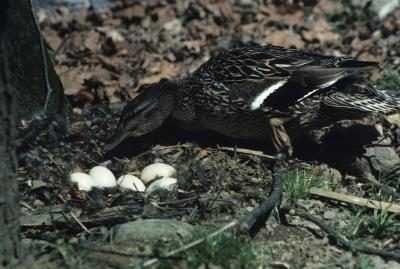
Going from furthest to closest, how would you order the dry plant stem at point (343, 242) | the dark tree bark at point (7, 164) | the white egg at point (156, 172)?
1. the white egg at point (156, 172)
2. the dry plant stem at point (343, 242)
3. the dark tree bark at point (7, 164)

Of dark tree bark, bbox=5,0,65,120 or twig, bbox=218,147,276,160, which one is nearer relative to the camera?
dark tree bark, bbox=5,0,65,120

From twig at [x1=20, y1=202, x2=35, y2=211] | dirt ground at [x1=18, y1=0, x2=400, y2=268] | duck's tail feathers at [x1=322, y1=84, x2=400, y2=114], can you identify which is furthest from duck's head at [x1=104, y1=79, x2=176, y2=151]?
duck's tail feathers at [x1=322, y1=84, x2=400, y2=114]

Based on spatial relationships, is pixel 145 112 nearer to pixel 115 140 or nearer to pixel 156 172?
pixel 115 140

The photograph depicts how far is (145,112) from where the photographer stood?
6.53 m

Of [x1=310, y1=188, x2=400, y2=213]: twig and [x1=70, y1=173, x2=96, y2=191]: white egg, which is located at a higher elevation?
[x1=70, y1=173, x2=96, y2=191]: white egg

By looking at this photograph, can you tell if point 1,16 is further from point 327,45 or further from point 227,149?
point 327,45

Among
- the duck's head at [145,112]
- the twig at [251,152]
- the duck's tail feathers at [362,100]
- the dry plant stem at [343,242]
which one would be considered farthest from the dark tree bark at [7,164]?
the duck's tail feathers at [362,100]

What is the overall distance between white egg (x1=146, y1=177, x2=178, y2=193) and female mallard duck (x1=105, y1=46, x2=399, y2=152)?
802mm

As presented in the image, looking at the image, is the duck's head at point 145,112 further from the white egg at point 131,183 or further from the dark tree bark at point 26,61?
the dark tree bark at point 26,61

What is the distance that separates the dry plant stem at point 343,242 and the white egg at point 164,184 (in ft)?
2.81

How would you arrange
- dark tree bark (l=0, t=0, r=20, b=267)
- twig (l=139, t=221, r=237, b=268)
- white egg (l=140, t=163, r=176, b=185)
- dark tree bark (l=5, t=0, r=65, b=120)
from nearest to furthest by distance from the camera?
dark tree bark (l=0, t=0, r=20, b=267)
twig (l=139, t=221, r=237, b=268)
white egg (l=140, t=163, r=176, b=185)
dark tree bark (l=5, t=0, r=65, b=120)

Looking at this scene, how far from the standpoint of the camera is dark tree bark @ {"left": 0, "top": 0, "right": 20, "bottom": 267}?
3600 millimetres

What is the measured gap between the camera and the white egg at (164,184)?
5.35m

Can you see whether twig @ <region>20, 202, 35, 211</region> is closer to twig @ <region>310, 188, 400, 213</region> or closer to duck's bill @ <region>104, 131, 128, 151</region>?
duck's bill @ <region>104, 131, 128, 151</region>
